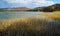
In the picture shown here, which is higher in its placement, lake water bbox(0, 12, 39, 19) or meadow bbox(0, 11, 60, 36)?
lake water bbox(0, 12, 39, 19)

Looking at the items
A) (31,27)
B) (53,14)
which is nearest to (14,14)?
(31,27)

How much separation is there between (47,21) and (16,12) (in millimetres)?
533

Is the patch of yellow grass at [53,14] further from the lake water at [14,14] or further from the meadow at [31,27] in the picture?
the lake water at [14,14]

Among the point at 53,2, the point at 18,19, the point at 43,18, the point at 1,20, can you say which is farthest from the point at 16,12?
the point at 53,2

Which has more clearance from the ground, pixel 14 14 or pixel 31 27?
pixel 14 14

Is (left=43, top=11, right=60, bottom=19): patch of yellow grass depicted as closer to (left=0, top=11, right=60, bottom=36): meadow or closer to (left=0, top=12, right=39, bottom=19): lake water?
(left=0, top=11, right=60, bottom=36): meadow

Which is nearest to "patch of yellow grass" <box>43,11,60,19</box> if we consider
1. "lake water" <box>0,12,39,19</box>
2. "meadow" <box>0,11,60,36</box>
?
"meadow" <box>0,11,60,36</box>

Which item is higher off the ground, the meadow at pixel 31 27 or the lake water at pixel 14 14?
the lake water at pixel 14 14

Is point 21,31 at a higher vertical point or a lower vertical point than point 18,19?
lower

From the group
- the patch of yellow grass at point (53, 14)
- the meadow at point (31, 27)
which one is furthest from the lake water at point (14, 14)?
the patch of yellow grass at point (53, 14)

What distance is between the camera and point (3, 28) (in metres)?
1.83

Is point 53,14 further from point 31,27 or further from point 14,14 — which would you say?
point 14,14

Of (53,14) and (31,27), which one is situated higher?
(53,14)

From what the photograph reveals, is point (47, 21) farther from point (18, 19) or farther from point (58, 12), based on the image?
point (18, 19)
